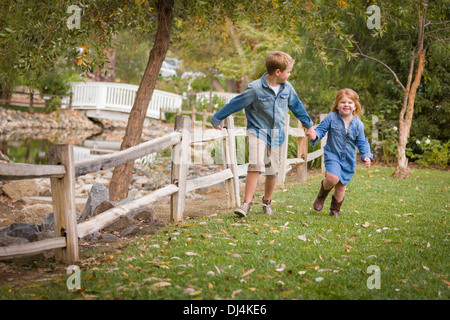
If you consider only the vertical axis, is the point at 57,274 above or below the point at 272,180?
below

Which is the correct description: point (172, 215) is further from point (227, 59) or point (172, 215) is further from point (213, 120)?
point (227, 59)

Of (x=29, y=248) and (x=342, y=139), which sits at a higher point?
(x=342, y=139)

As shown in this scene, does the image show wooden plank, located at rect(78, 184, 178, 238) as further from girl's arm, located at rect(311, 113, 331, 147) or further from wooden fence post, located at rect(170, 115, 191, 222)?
girl's arm, located at rect(311, 113, 331, 147)

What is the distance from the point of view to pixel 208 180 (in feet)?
21.0

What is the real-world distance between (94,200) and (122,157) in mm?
1930

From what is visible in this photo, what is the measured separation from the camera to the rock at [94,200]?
6520mm

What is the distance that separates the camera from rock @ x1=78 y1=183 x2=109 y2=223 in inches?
257

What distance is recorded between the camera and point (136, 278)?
3.68 meters

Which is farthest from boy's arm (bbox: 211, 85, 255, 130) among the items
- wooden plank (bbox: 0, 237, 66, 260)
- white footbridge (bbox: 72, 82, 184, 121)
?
white footbridge (bbox: 72, 82, 184, 121)

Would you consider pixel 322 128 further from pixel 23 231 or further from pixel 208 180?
pixel 23 231

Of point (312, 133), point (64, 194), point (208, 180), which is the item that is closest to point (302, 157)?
point (208, 180)

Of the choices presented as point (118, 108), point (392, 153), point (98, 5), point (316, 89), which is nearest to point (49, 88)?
point (118, 108)

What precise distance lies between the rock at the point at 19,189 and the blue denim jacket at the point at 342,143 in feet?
22.9

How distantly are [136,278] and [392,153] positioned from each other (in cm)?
1220
